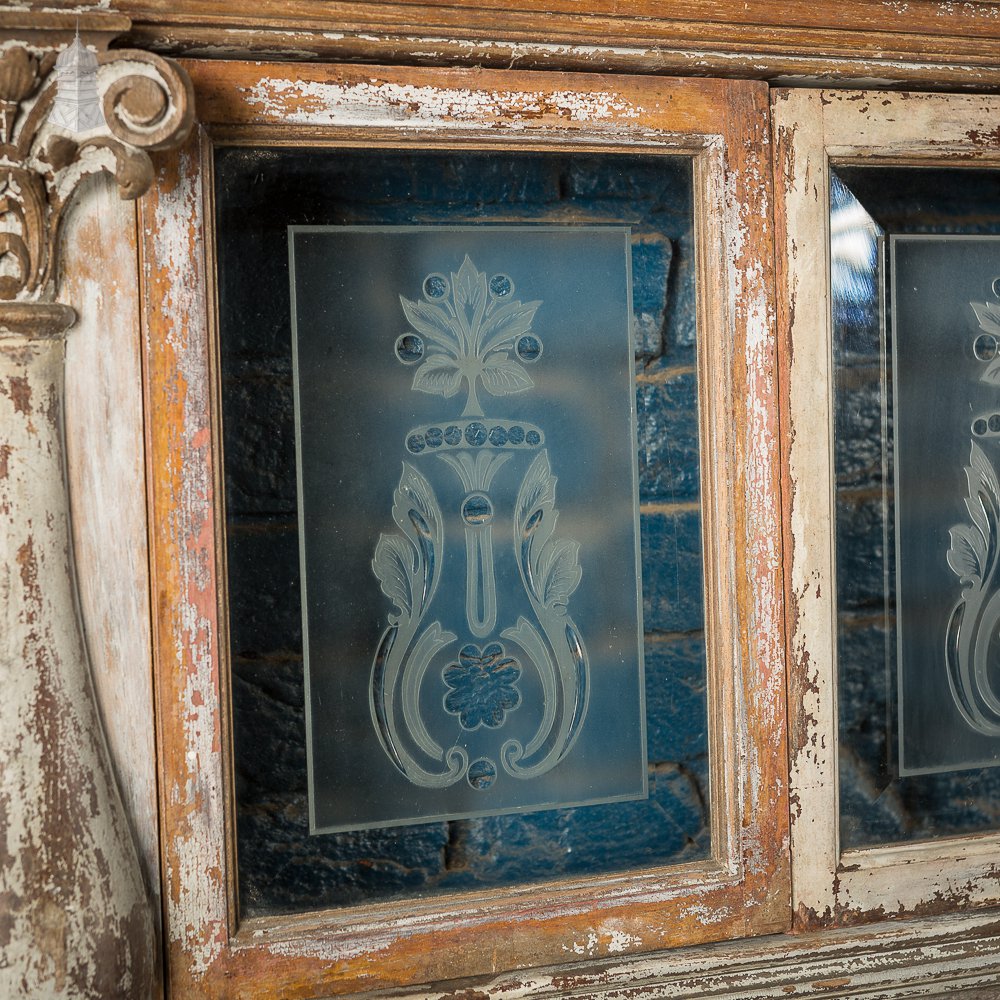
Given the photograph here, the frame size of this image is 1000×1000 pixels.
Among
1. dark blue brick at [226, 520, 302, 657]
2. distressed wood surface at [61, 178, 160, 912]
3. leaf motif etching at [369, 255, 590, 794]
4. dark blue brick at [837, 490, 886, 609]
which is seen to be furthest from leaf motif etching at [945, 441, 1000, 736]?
distressed wood surface at [61, 178, 160, 912]

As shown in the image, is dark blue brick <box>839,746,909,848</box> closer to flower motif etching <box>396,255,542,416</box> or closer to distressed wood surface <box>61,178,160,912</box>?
flower motif etching <box>396,255,542,416</box>

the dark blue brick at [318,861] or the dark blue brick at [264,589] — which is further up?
the dark blue brick at [264,589]

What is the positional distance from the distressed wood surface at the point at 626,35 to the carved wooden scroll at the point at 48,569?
115mm

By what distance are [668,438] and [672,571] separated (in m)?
0.16

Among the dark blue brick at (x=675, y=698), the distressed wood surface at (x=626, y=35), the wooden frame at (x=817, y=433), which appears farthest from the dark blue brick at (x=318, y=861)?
the distressed wood surface at (x=626, y=35)

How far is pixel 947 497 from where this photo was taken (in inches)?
51.9

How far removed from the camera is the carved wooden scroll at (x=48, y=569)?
38.4 inches

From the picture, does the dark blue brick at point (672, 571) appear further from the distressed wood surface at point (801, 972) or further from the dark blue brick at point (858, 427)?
the distressed wood surface at point (801, 972)

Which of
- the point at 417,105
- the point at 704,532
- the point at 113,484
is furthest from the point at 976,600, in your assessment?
the point at 113,484

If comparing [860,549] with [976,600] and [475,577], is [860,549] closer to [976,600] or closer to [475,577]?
[976,600]

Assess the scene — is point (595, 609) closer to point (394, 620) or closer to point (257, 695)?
point (394, 620)

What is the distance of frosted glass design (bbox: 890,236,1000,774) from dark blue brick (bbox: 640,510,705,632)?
0.90 feet

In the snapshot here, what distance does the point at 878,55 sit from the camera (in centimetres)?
123

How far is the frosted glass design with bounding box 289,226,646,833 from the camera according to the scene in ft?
3.81
